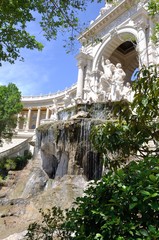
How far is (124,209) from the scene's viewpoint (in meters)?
2.32

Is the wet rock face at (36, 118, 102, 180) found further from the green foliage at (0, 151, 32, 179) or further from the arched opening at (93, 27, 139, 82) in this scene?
the arched opening at (93, 27, 139, 82)

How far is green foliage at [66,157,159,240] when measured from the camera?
2.11 m

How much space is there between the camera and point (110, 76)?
2056 centimetres

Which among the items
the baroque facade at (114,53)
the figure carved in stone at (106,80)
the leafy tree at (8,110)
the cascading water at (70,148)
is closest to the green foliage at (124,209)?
the cascading water at (70,148)

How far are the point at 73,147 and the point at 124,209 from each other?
968cm

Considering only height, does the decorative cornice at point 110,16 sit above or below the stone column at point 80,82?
above

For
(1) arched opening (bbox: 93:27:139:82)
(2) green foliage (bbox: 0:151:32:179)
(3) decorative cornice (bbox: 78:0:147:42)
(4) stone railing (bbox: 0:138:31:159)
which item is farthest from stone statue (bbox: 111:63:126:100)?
(4) stone railing (bbox: 0:138:31:159)

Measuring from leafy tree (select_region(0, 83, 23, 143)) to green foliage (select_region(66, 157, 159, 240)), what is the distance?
22378 mm

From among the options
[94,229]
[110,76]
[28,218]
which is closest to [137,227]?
[94,229]

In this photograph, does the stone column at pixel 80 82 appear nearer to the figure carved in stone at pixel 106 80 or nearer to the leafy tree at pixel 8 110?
the figure carved in stone at pixel 106 80

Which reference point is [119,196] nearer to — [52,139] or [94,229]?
[94,229]

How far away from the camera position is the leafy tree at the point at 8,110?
2400 cm

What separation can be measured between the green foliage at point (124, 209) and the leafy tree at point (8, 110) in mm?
22378

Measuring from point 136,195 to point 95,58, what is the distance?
77.0 ft
